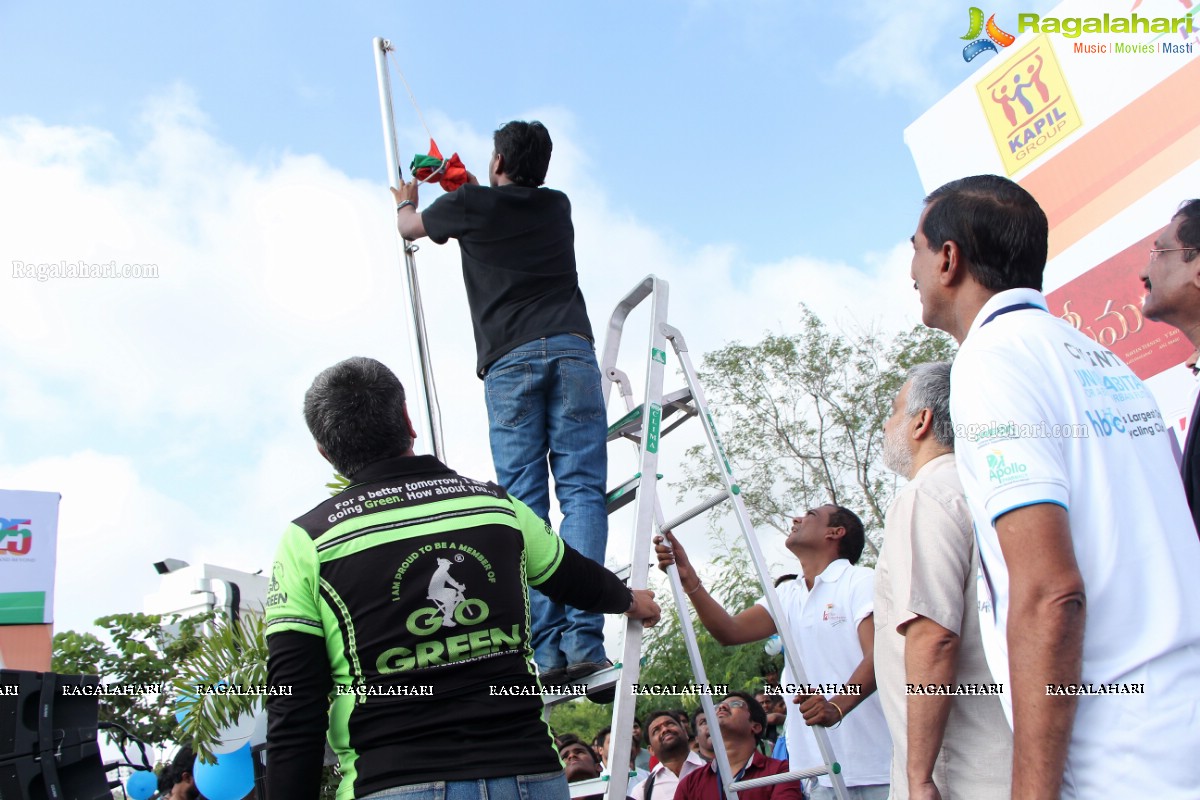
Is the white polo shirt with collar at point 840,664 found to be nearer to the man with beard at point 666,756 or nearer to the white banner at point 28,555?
the man with beard at point 666,756

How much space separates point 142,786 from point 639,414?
3041mm

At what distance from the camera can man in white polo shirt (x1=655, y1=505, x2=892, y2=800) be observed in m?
3.51

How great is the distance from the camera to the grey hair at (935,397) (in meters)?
2.76

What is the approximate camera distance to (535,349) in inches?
133

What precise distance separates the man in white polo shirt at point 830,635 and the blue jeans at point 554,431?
60 centimetres

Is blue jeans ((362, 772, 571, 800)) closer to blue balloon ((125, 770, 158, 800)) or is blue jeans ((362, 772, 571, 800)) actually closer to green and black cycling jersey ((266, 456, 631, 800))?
Result: green and black cycling jersey ((266, 456, 631, 800))

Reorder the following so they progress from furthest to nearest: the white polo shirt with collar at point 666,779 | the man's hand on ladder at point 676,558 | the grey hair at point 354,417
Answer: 1. the white polo shirt with collar at point 666,779
2. the man's hand on ladder at point 676,558
3. the grey hair at point 354,417

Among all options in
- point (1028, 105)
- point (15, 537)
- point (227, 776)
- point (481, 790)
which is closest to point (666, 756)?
point (227, 776)

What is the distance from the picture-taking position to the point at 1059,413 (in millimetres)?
1647

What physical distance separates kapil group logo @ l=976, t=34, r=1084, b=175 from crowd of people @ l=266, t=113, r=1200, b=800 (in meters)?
1.57

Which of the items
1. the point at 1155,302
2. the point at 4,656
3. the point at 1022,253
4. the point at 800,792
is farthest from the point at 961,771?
the point at 4,656

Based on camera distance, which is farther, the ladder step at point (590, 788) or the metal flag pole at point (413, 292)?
the metal flag pole at point (413, 292)

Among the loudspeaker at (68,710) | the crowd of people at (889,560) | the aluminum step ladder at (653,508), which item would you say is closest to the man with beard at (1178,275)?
the crowd of people at (889,560)

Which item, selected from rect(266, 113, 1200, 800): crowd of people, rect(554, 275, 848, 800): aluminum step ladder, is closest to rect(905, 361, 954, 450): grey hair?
rect(266, 113, 1200, 800): crowd of people
